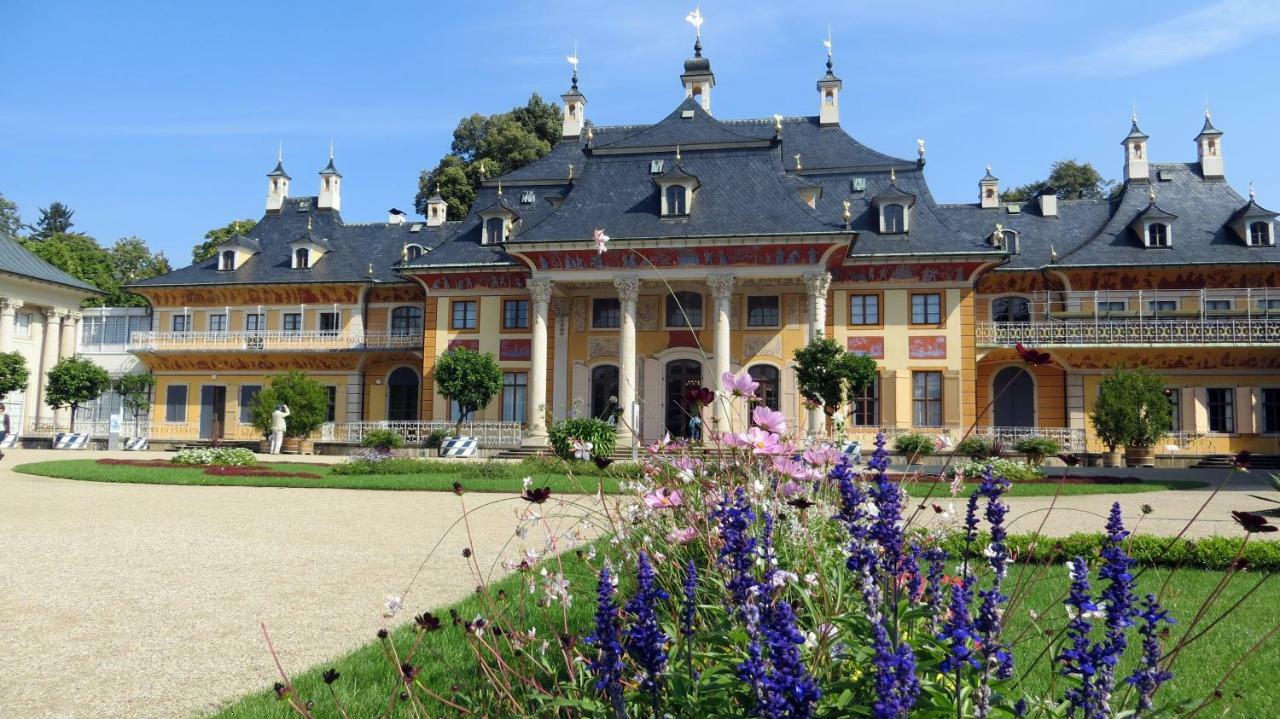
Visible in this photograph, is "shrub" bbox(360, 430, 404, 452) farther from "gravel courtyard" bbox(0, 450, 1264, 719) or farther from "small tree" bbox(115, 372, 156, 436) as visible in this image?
"gravel courtyard" bbox(0, 450, 1264, 719)

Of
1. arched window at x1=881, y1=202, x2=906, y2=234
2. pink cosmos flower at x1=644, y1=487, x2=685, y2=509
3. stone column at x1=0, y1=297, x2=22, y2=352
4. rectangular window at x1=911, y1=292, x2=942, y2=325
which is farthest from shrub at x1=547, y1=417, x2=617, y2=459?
stone column at x1=0, y1=297, x2=22, y2=352

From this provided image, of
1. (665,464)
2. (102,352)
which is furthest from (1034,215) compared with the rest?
(102,352)

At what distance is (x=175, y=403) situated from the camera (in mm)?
36438

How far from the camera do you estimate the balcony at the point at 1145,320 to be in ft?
92.0

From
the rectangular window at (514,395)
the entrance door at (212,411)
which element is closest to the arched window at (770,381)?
the rectangular window at (514,395)

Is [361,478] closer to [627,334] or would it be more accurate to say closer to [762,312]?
[627,334]

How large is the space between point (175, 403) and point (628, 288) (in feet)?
71.6

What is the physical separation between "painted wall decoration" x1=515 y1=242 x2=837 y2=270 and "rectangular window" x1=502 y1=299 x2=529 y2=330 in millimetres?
3194

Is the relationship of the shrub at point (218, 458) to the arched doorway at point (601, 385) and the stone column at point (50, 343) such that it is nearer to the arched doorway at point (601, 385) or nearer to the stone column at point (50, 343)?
the arched doorway at point (601, 385)

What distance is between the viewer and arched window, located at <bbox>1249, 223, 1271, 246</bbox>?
29.3 m

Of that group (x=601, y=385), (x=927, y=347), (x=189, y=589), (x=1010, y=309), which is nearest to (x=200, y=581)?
(x=189, y=589)

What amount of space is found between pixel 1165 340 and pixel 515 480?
76.3 ft

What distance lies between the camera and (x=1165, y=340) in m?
28.3

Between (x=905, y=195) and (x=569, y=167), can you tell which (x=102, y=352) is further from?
(x=905, y=195)
